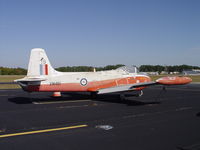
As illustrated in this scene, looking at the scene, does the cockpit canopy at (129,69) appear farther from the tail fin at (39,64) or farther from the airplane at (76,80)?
the tail fin at (39,64)

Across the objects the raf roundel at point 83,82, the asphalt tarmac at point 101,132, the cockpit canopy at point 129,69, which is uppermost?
the cockpit canopy at point 129,69

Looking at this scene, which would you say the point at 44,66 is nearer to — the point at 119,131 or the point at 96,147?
the point at 119,131

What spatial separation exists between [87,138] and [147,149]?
1911mm

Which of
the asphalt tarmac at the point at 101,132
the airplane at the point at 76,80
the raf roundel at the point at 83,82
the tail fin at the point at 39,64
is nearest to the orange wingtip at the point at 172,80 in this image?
the airplane at the point at 76,80

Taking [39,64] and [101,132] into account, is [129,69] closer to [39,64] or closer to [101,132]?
[39,64]

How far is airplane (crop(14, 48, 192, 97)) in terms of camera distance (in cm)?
1372

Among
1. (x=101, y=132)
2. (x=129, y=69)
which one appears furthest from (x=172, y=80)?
(x=101, y=132)

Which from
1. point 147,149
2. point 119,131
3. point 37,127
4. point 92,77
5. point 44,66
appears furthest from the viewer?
point 92,77

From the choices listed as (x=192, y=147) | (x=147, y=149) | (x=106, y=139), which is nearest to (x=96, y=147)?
(x=106, y=139)

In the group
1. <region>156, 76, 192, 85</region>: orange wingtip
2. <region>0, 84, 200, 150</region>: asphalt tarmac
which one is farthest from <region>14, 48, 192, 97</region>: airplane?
<region>0, 84, 200, 150</region>: asphalt tarmac

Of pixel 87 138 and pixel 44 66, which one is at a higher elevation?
pixel 44 66

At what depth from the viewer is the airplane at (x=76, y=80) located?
13.7 metres

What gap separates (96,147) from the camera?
5797mm

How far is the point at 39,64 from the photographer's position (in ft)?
47.5
